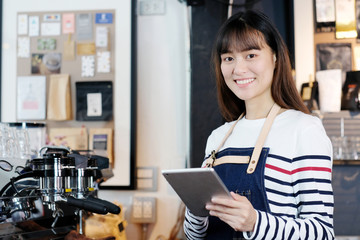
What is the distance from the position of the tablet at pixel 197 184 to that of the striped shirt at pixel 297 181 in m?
0.15

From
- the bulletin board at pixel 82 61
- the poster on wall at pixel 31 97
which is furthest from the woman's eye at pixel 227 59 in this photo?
the poster on wall at pixel 31 97

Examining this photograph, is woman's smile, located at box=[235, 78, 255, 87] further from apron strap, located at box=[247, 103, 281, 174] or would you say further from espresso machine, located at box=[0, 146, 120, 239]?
espresso machine, located at box=[0, 146, 120, 239]

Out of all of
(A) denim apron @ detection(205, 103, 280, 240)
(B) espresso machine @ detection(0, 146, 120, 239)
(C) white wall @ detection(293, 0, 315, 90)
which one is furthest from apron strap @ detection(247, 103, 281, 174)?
(C) white wall @ detection(293, 0, 315, 90)

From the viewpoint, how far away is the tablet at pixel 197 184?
111 centimetres

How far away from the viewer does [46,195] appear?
134cm

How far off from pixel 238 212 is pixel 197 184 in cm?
13

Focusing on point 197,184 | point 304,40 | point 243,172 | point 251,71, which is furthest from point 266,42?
point 304,40

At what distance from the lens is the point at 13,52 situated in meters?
3.12

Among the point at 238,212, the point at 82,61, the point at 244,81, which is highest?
the point at 82,61

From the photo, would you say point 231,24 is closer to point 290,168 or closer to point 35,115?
point 290,168

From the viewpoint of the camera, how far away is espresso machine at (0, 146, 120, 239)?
1336 mm

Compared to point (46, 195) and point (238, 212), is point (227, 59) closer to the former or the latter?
point (238, 212)

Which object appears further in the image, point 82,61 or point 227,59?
point 82,61

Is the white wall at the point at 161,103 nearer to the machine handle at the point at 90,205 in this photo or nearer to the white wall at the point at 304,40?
the white wall at the point at 304,40
